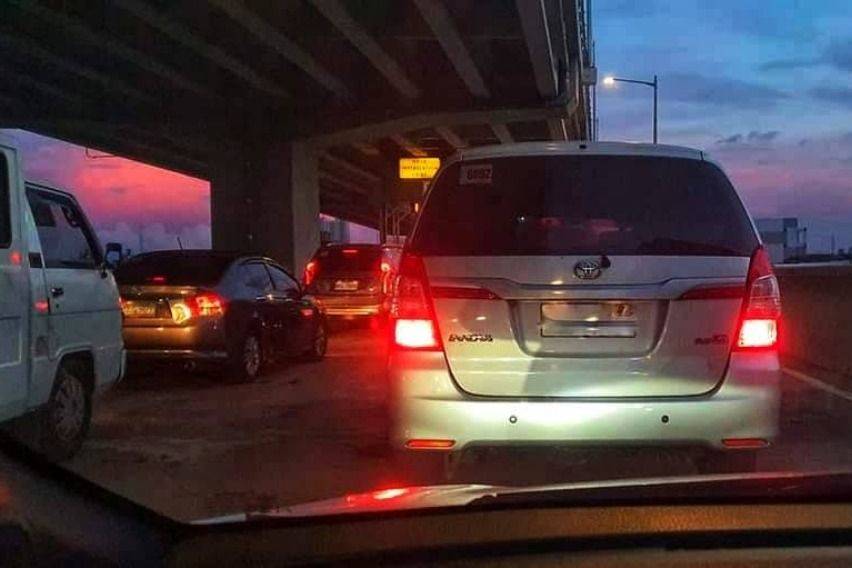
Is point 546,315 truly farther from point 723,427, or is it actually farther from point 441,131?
point 441,131

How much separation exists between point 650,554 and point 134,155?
4345 centimetres

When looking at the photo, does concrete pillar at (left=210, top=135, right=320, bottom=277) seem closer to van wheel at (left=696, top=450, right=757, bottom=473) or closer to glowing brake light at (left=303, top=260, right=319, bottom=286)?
glowing brake light at (left=303, top=260, right=319, bottom=286)

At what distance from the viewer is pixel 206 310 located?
11.5 m

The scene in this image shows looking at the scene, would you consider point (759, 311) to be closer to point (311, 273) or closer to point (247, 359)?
point (247, 359)

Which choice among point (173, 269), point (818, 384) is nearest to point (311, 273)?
point (173, 269)

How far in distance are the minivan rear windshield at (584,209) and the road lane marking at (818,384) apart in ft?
19.1

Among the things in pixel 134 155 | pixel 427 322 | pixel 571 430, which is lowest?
pixel 571 430

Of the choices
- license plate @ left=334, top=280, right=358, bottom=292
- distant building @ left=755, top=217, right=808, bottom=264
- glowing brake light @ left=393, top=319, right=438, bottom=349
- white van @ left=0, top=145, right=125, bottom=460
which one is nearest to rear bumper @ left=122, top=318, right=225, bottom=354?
white van @ left=0, top=145, right=125, bottom=460

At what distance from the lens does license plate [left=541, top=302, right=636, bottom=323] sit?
536 centimetres

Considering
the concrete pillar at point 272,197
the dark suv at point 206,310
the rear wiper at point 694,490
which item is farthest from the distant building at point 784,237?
the rear wiper at point 694,490

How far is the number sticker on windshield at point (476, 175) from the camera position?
5.75m

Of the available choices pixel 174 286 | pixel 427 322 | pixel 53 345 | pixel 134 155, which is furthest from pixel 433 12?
pixel 134 155

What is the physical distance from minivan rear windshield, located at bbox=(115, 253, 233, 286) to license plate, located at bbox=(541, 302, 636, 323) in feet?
22.8

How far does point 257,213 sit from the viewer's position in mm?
32250
